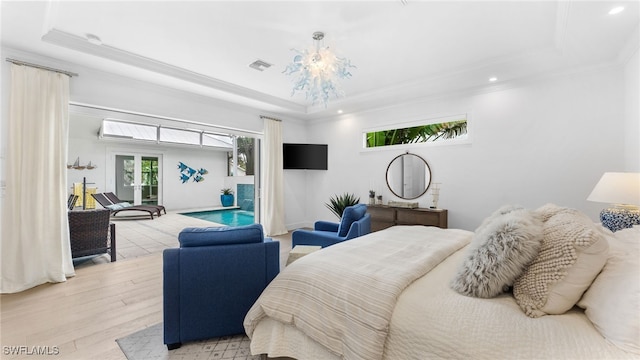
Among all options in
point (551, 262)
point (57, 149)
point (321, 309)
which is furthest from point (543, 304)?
point (57, 149)

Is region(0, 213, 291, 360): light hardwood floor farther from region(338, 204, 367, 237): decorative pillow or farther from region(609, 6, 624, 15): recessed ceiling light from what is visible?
region(609, 6, 624, 15): recessed ceiling light

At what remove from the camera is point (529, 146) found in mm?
3613

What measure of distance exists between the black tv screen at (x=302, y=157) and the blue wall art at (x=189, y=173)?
225 inches

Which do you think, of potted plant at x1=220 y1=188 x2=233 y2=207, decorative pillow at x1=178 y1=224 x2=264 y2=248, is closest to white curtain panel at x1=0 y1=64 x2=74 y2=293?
decorative pillow at x1=178 y1=224 x2=264 y2=248

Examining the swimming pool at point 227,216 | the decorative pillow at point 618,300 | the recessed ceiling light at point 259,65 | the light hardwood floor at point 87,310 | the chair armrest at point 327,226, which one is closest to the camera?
the decorative pillow at point 618,300

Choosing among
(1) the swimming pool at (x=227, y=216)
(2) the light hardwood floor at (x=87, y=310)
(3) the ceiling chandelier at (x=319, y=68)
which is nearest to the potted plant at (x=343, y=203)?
(3) the ceiling chandelier at (x=319, y=68)

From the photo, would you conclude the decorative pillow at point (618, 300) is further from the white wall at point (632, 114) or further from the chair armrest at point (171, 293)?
the white wall at point (632, 114)

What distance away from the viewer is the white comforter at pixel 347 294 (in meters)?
1.26

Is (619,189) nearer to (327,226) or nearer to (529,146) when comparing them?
(529,146)

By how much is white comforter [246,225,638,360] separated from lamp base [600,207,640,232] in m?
1.82

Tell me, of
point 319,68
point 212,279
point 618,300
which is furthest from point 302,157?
point 618,300

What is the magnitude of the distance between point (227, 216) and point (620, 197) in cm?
862

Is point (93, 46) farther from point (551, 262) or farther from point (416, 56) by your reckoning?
point (551, 262)

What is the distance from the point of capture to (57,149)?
3.13 m
